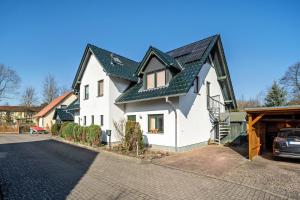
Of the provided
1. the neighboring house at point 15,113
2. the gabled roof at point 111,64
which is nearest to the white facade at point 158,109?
the gabled roof at point 111,64

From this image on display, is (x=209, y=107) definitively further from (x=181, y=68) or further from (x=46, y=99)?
Answer: (x=46, y=99)

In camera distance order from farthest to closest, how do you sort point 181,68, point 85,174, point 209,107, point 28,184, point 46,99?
point 46,99
point 209,107
point 181,68
point 85,174
point 28,184

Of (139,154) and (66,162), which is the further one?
(139,154)

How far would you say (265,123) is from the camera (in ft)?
48.5

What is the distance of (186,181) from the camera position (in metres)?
7.59

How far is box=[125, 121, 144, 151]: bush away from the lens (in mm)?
13023

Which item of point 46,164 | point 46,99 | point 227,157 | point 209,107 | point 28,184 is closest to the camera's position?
point 28,184

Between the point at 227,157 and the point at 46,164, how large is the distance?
10.1m

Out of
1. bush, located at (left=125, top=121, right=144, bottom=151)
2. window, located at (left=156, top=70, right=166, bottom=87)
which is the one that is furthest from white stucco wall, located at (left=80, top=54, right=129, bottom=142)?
window, located at (left=156, top=70, right=166, bottom=87)

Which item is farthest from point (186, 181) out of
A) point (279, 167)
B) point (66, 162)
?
point (66, 162)

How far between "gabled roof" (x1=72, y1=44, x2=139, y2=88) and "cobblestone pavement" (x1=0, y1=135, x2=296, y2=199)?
9.35m

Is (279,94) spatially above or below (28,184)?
above

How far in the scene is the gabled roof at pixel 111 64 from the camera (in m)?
17.6

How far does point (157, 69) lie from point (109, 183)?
9972mm
